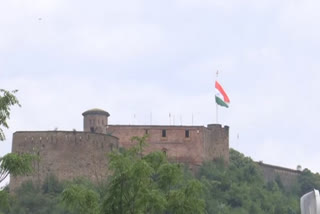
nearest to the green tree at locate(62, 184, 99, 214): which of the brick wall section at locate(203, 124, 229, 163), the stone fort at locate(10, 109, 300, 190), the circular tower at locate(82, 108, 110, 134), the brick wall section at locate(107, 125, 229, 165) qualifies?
the stone fort at locate(10, 109, 300, 190)

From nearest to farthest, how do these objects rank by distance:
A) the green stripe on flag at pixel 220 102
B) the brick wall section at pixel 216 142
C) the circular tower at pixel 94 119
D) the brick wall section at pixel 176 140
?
the brick wall section at pixel 176 140 → the brick wall section at pixel 216 142 → the circular tower at pixel 94 119 → the green stripe on flag at pixel 220 102

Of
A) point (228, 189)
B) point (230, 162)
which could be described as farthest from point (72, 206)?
point (230, 162)

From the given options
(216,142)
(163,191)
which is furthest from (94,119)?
(163,191)

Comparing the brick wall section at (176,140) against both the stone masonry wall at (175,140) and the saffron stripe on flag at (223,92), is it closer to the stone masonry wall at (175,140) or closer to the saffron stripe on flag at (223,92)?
the stone masonry wall at (175,140)

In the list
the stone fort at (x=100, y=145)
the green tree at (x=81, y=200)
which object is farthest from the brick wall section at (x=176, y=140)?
the green tree at (x=81, y=200)

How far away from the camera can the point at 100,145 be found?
52531 millimetres

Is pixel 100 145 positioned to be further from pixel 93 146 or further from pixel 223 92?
pixel 223 92

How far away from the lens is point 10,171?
12320mm

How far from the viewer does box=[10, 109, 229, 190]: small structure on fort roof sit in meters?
51.2

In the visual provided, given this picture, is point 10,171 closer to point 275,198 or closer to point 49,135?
point 49,135

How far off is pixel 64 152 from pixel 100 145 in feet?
6.67

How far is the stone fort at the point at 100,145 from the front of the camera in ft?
168

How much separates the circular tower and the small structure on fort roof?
1030 mm

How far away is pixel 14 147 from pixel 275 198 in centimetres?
1727
